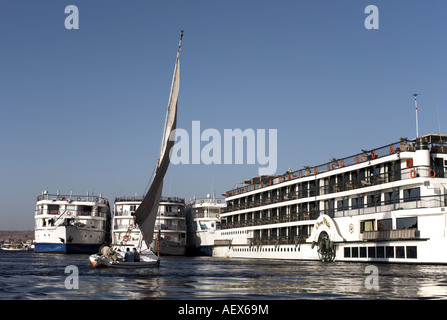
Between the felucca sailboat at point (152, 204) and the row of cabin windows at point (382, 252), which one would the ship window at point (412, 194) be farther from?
the felucca sailboat at point (152, 204)

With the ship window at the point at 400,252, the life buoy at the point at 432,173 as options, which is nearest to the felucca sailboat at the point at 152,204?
the ship window at the point at 400,252

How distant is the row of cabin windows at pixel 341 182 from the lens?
47.9 m

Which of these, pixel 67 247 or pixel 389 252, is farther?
pixel 67 247

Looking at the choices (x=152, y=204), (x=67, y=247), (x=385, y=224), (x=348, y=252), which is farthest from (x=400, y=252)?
(x=67, y=247)

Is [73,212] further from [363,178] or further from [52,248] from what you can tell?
[363,178]

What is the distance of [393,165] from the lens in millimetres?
47062

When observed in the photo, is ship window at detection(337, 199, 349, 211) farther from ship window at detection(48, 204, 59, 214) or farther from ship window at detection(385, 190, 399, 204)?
ship window at detection(48, 204, 59, 214)

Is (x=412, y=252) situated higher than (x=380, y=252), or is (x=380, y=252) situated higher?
(x=412, y=252)

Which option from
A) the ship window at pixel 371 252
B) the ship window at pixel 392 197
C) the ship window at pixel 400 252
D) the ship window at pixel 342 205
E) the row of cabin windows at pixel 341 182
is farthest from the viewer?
the ship window at pixel 342 205

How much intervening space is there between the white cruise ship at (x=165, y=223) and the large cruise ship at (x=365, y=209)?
86.4 ft

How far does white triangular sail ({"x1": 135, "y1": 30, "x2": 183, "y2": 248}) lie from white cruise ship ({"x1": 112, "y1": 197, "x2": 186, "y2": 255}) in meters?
59.5

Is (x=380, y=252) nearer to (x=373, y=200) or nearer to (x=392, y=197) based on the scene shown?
(x=392, y=197)

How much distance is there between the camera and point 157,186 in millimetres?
34562

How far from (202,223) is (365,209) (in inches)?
2230
